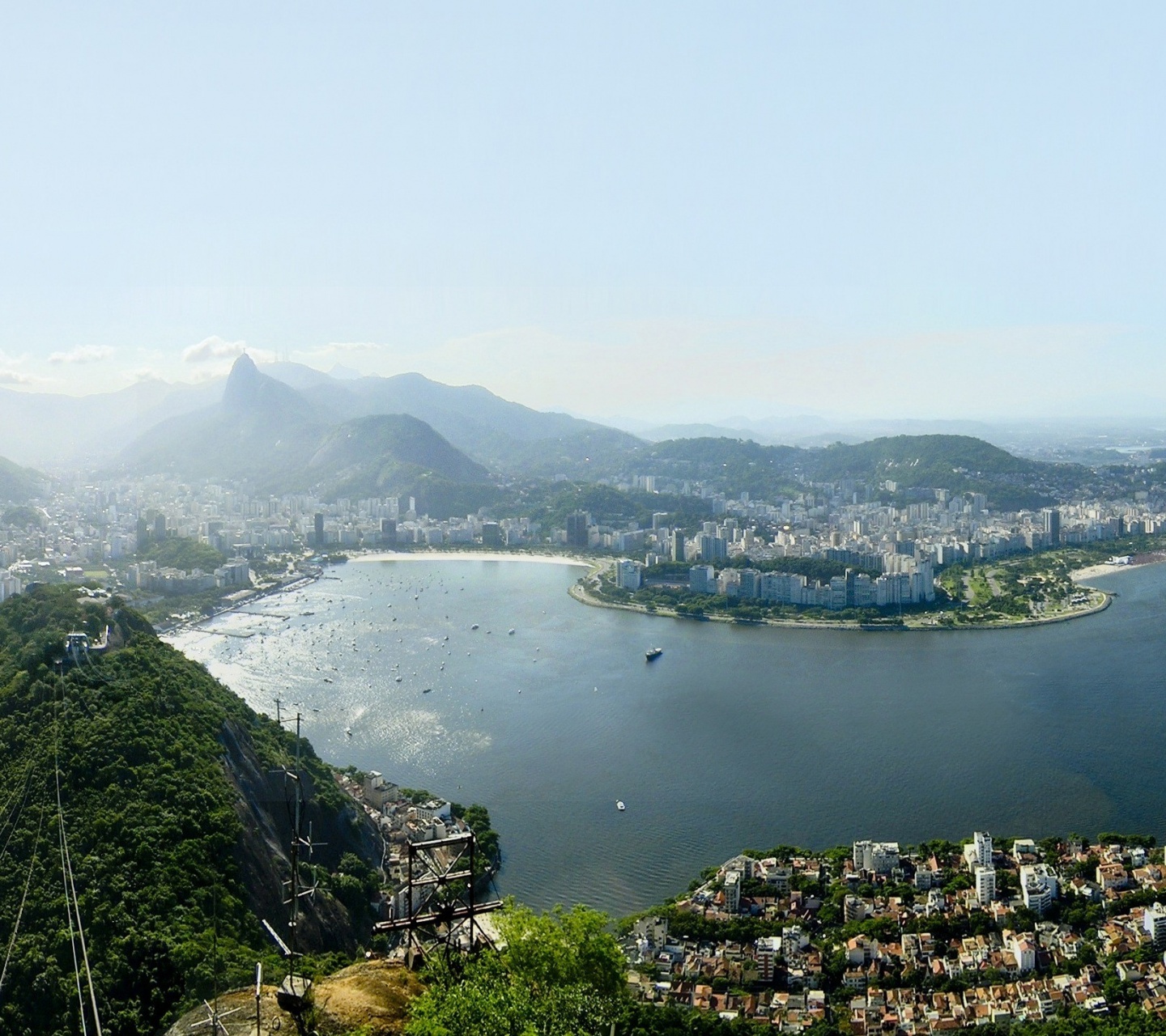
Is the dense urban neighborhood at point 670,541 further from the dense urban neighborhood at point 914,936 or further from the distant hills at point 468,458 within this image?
the dense urban neighborhood at point 914,936

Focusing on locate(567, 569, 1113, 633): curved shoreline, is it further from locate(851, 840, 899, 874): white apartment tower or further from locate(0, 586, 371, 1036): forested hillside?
locate(0, 586, 371, 1036): forested hillside

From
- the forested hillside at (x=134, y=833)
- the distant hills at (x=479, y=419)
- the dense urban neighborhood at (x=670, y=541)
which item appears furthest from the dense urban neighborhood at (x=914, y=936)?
the distant hills at (x=479, y=419)

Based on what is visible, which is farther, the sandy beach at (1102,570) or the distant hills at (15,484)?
the distant hills at (15,484)

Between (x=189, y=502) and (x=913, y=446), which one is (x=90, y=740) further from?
(x=913, y=446)

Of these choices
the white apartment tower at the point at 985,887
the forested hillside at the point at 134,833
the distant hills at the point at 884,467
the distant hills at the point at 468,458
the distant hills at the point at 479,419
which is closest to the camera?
the forested hillside at the point at 134,833

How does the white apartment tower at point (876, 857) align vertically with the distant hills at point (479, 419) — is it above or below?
below

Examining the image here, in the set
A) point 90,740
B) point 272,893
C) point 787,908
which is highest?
point 90,740

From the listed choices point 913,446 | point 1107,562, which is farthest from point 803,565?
point 913,446

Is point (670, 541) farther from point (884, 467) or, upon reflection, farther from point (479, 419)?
point (479, 419)

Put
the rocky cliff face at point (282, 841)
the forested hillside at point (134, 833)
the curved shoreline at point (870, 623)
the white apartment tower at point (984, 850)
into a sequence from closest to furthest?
the forested hillside at point (134, 833)
the rocky cliff face at point (282, 841)
the white apartment tower at point (984, 850)
the curved shoreline at point (870, 623)
